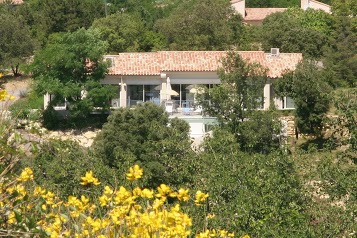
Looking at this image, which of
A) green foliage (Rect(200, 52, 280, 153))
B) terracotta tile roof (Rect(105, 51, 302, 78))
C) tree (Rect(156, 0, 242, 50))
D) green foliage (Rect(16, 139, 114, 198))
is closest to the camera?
green foliage (Rect(16, 139, 114, 198))

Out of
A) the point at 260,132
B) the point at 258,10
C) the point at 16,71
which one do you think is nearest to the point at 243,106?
the point at 260,132

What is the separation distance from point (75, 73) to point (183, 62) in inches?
215

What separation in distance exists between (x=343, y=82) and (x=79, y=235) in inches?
1410

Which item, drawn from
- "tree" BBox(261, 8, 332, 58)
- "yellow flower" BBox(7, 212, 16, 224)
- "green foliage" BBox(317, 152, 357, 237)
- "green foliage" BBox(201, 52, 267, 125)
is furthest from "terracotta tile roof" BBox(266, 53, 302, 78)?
"yellow flower" BBox(7, 212, 16, 224)

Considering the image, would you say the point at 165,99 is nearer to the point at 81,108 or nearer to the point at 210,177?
the point at 81,108

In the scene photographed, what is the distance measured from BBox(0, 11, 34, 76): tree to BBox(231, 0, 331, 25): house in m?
19.6

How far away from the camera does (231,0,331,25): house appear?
199 feet

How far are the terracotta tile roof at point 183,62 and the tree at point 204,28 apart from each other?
217 inches

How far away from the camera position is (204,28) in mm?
45375

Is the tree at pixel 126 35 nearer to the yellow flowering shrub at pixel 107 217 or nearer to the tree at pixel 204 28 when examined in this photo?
the tree at pixel 204 28

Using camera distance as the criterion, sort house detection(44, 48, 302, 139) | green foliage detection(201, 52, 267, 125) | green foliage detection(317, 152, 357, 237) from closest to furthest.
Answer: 1. green foliage detection(317, 152, 357, 237)
2. green foliage detection(201, 52, 267, 125)
3. house detection(44, 48, 302, 139)

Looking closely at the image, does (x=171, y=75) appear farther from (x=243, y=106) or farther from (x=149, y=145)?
(x=149, y=145)

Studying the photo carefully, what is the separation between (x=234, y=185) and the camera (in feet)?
47.7

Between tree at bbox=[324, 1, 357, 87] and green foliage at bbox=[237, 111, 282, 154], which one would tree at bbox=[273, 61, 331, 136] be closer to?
green foliage at bbox=[237, 111, 282, 154]
